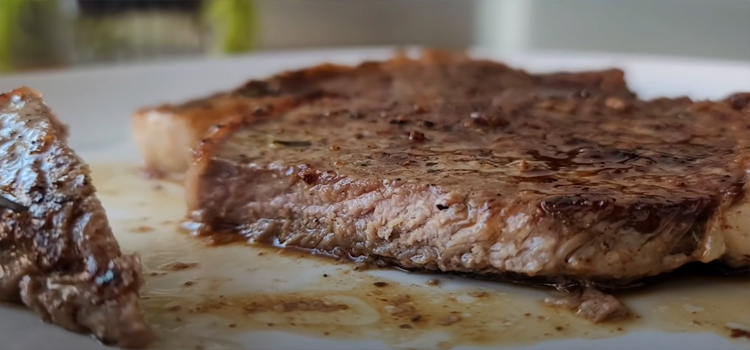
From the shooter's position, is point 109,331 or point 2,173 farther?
point 2,173

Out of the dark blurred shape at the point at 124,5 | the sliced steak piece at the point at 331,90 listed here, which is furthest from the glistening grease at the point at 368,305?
the dark blurred shape at the point at 124,5

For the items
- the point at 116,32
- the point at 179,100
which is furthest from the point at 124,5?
the point at 179,100

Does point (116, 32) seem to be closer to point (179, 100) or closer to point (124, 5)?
point (124, 5)

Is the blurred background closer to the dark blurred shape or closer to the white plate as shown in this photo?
the dark blurred shape

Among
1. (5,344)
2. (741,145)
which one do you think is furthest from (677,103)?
(5,344)

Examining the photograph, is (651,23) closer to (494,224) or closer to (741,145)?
(741,145)

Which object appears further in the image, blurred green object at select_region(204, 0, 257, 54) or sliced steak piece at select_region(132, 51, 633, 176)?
blurred green object at select_region(204, 0, 257, 54)

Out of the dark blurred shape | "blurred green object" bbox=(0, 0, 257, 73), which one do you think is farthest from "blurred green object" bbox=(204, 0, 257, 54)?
the dark blurred shape

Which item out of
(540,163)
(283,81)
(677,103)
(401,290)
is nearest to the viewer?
(401,290)
